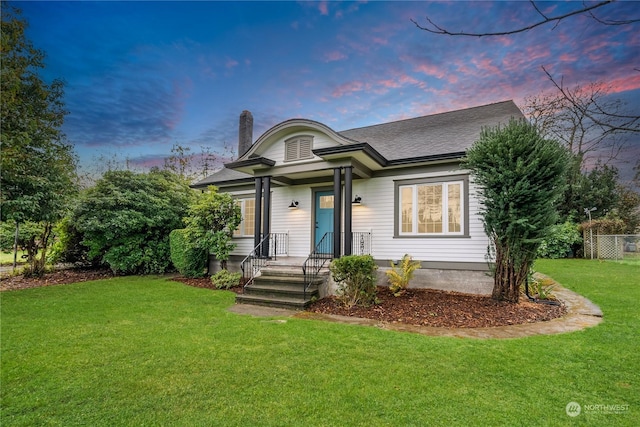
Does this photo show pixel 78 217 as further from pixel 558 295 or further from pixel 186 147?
pixel 558 295

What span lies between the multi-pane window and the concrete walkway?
9.25ft

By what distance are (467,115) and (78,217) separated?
13581 mm

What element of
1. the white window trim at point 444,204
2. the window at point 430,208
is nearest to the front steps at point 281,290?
the white window trim at point 444,204

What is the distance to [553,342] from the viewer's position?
163 inches

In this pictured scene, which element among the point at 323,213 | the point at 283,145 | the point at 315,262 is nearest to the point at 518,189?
the point at 315,262

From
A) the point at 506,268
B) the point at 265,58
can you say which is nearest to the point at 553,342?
the point at 506,268

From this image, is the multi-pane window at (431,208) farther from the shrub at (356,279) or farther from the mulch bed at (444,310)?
the shrub at (356,279)

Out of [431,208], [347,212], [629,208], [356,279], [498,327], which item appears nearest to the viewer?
[498,327]

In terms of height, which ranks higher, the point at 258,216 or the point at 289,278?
the point at 258,216

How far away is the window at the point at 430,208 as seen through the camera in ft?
25.7

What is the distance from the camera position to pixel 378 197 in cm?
893

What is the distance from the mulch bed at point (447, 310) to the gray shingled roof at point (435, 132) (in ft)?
12.3

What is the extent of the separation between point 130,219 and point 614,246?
21.4 metres

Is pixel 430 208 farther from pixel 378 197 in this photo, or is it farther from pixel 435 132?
pixel 435 132
